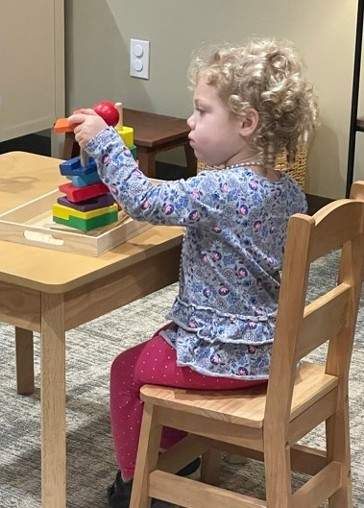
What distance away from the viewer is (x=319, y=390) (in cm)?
192

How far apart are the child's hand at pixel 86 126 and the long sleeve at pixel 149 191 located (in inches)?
0.4

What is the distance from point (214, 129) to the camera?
188 cm

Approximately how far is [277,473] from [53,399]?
0.40 m

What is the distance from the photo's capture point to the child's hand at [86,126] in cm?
186

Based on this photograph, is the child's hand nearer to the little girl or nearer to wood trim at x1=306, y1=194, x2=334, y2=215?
the little girl

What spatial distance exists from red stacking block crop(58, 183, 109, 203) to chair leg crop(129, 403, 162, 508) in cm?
38

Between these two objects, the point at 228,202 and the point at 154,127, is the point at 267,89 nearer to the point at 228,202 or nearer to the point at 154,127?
the point at 228,202

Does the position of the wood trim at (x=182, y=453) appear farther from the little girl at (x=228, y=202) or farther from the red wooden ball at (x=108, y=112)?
the red wooden ball at (x=108, y=112)

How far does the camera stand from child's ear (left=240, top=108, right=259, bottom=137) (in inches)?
72.4

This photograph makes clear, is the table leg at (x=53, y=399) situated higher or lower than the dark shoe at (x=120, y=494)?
higher

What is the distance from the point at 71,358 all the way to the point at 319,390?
1125 mm

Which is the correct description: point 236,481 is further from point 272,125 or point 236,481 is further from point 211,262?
point 272,125

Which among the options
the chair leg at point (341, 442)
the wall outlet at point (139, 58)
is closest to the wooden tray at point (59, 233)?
the chair leg at point (341, 442)

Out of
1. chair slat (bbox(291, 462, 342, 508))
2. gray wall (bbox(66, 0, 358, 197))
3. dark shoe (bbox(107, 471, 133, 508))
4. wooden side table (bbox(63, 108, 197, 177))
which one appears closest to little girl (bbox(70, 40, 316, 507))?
chair slat (bbox(291, 462, 342, 508))
